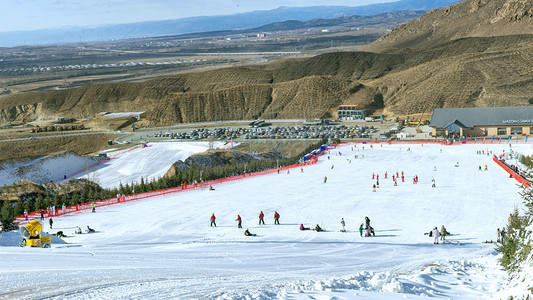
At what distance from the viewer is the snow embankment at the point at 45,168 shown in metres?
63.1

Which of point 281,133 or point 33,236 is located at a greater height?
point 281,133

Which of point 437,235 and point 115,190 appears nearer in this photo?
point 437,235

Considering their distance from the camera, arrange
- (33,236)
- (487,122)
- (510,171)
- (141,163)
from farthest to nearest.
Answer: (487,122)
(141,163)
(510,171)
(33,236)

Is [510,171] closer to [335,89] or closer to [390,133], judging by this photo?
[390,133]

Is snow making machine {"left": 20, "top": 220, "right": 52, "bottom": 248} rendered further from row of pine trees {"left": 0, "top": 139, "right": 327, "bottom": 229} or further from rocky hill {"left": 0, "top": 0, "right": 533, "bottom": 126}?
rocky hill {"left": 0, "top": 0, "right": 533, "bottom": 126}

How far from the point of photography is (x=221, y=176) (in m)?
52.8

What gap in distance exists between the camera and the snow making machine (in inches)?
995

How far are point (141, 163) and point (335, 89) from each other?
56785 millimetres

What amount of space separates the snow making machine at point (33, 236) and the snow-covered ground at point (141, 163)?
3423 cm

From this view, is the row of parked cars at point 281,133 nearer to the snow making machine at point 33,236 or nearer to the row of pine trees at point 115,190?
the row of pine trees at point 115,190

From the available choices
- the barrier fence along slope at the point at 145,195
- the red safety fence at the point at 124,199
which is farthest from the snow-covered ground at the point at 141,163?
the barrier fence along slope at the point at 145,195

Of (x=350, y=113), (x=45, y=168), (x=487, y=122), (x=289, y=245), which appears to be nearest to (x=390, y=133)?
(x=487, y=122)

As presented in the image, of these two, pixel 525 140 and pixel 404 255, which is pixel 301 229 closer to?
pixel 404 255

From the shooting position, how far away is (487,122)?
76.3 metres
